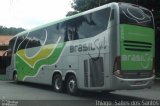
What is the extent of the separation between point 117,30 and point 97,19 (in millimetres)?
1486

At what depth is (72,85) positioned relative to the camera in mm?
17266

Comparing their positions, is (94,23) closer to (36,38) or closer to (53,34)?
(53,34)

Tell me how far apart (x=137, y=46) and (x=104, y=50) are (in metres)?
1.30

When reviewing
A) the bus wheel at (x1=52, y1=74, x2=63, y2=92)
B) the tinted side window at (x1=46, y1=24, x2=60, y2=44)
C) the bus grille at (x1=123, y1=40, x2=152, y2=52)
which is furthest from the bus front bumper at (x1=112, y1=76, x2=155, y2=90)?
the tinted side window at (x1=46, y1=24, x2=60, y2=44)

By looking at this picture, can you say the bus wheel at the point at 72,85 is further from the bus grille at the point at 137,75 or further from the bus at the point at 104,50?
the bus grille at the point at 137,75

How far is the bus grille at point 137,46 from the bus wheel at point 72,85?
11.0 feet

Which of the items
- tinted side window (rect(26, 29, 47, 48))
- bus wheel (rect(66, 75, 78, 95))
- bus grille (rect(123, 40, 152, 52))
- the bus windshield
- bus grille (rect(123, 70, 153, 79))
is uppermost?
the bus windshield

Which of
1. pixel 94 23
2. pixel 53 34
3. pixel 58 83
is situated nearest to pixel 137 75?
pixel 94 23

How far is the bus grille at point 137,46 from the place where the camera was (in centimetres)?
1471

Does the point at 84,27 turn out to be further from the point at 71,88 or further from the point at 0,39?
the point at 0,39

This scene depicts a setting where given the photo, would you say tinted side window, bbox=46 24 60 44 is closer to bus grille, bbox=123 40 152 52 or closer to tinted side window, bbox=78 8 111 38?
tinted side window, bbox=78 8 111 38

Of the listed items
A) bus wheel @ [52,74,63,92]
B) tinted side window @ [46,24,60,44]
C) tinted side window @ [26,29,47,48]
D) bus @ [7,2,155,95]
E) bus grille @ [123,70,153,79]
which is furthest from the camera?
tinted side window @ [26,29,47,48]

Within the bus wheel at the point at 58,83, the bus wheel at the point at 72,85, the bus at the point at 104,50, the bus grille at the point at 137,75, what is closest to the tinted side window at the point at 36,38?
the bus at the point at 104,50

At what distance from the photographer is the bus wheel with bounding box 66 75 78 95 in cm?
1702
